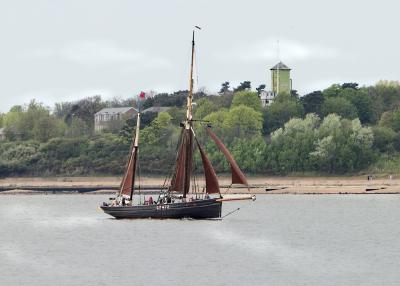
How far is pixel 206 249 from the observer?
7844 centimetres

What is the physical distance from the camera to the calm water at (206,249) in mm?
64062

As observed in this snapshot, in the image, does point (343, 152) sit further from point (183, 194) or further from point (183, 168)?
point (183, 194)

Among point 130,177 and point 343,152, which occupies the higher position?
point 343,152

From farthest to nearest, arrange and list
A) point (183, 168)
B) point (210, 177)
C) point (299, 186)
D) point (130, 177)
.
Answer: point (299, 186) → point (130, 177) → point (183, 168) → point (210, 177)

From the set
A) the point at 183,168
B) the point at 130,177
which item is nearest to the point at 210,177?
the point at 183,168

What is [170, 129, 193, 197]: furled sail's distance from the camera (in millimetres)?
101375

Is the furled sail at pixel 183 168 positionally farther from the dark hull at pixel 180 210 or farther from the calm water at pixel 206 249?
the calm water at pixel 206 249

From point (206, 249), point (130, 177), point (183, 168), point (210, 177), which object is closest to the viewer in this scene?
point (206, 249)

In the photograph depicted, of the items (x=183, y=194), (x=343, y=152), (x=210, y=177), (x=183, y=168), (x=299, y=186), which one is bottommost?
(x=183, y=194)

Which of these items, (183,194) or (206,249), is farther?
(183,194)

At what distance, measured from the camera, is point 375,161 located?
630 ft

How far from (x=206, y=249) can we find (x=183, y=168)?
78.3 ft

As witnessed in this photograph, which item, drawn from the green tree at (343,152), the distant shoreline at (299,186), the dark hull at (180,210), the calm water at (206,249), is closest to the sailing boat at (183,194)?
the dark hull at (180,210)

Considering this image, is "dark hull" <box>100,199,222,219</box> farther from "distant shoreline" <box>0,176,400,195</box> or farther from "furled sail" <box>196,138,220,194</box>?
"distant shoreline" <box>0,176,400,195</box>
